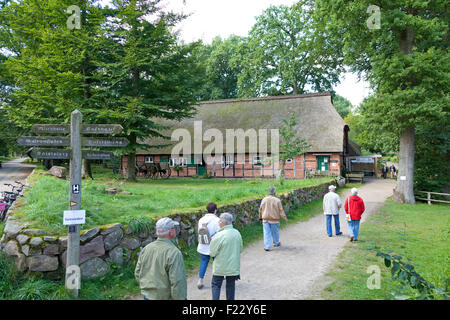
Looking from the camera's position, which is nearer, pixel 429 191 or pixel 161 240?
pixel 161 240

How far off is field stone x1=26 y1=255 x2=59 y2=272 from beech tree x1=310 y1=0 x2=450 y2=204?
52.5 feet

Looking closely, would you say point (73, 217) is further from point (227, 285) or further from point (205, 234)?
point (227, 285)

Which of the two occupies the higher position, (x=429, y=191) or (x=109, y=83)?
(x=109, y=83)

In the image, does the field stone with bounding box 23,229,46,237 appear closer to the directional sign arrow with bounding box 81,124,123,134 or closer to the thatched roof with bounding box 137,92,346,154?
the directional sign arrow with bounding box 81,124,123,134

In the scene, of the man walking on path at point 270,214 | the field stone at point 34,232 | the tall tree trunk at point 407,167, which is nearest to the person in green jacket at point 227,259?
the field stone at point 34,232

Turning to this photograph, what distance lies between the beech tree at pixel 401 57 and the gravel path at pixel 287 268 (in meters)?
8.99

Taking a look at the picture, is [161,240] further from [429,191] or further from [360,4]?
[429,191]

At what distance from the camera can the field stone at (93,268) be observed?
5297mm

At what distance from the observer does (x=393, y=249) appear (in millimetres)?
8383

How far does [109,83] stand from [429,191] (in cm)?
2098

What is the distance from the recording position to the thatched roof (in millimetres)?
27297

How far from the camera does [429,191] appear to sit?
19312 millimetres
